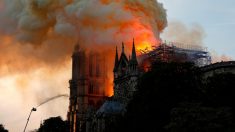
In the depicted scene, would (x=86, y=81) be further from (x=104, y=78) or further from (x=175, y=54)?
(x=175, y=54)

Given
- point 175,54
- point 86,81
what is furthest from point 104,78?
point 175,54

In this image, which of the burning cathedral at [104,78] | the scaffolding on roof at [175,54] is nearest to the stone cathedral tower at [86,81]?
the burning cathedral at [104,78]

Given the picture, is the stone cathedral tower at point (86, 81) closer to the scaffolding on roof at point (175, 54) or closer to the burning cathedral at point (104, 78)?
the burning cathedral at point (104, 78)

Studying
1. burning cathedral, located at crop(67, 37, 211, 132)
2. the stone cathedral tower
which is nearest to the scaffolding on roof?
burning cathedral, located at crop(67, 37, 211, 132)

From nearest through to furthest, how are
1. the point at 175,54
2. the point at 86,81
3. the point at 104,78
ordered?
the point at 175,54, the point at 86,81, the point at 104,78

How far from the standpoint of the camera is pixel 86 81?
15900 centimetres

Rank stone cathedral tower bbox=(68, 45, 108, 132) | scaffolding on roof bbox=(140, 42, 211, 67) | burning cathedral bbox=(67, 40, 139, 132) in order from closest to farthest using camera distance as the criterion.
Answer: scaffolding on roof bbox=(140, 42, 211, 67)
burning cathedral bbox=(67, 40, 139, 132)
stone cathedral tower bbox=(68, 45, 108, 132)

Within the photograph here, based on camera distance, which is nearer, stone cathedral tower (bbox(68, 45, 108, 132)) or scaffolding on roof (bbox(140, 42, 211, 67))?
scaffolding on roof (bbox(140, 42, 211, 67))

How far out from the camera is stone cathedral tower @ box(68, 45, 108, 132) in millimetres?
157000

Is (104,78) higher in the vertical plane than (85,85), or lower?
higher

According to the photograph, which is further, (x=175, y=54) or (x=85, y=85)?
(x=85, y=85)

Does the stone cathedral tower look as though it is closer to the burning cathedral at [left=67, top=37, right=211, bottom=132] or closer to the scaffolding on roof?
the burning cathedral at [left=67, top=37, right=211, bottom=132]

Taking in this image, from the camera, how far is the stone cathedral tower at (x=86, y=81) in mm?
157000

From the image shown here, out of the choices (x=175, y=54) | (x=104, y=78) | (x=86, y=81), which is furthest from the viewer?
(x=104, y=78)
